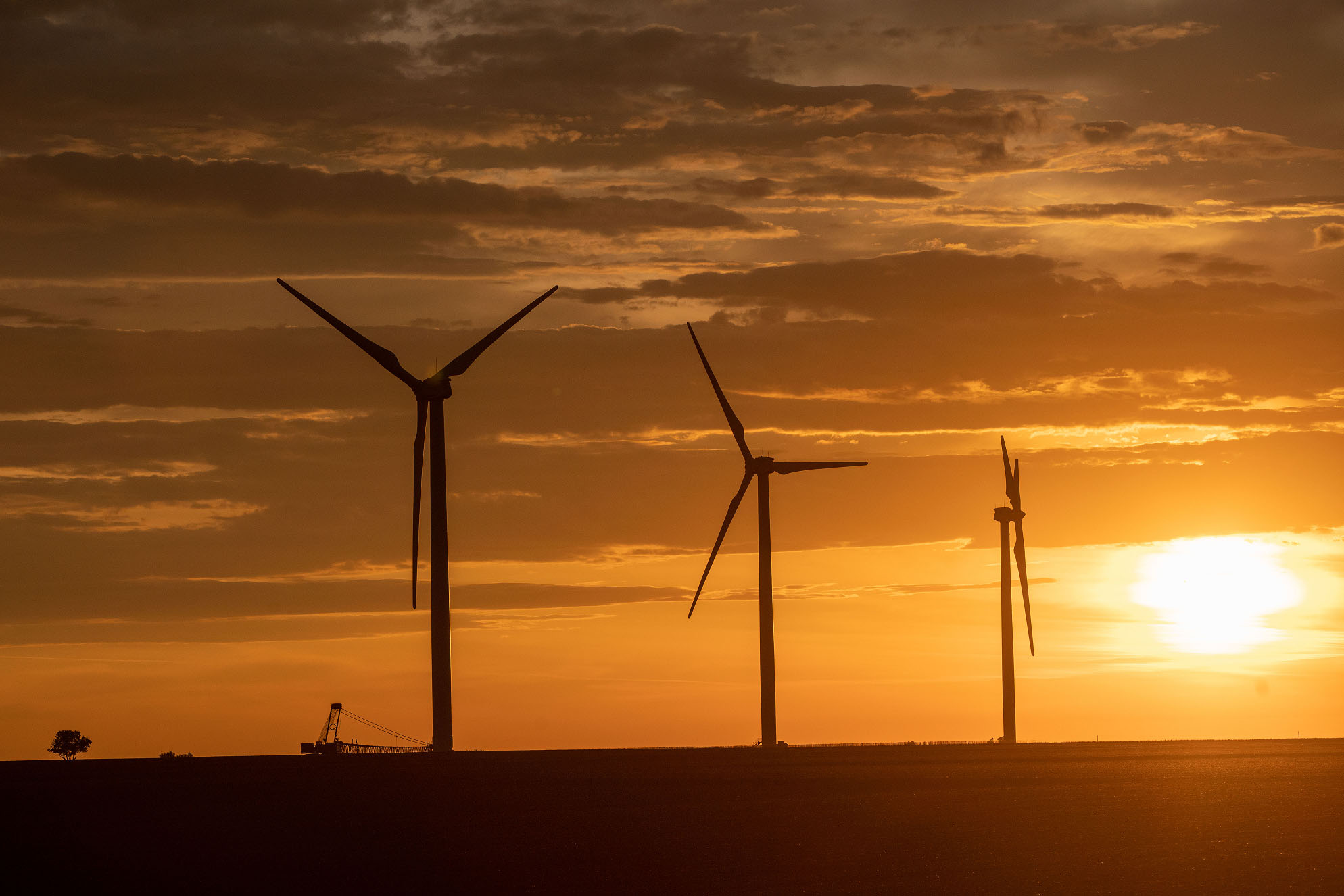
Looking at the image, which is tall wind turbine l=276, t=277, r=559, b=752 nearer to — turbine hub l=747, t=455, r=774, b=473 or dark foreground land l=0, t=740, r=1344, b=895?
dark foreground land l=0, t=740, r=1344, b=895

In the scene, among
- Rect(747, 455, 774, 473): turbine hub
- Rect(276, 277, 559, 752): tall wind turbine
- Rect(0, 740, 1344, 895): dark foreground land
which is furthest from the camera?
Rect(747, 455, 774, 473): turbine hub

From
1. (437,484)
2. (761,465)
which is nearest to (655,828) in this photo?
(437,484)

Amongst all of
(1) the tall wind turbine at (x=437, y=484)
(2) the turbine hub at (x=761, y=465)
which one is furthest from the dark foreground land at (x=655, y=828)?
(2) the turbine hub at (x=761, y=465)

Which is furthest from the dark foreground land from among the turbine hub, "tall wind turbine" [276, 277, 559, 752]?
the turbine hub

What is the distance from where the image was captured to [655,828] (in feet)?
189

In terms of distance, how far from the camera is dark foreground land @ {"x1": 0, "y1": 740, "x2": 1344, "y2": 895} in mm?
45000

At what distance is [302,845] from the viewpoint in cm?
5097

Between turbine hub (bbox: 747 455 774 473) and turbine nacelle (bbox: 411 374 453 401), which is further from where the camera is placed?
turbine hub (bbox: 747 455 774 473)

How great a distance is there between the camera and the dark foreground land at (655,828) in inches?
1772

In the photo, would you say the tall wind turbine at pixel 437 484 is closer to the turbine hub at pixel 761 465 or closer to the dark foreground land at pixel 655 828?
the dark foreground land at pixel 655 828

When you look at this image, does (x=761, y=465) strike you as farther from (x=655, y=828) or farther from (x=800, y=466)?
(x=655, y=828)

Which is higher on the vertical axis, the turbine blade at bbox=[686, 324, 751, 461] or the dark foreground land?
the turbine blade at bbox=[686, 324, 751, 461]

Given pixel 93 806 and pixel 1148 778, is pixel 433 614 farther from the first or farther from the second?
pixel 1148 778

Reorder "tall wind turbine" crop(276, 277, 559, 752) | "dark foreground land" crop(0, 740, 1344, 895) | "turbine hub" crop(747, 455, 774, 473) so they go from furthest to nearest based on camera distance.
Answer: "turbine hub" crop(747, 455, 774, 473)
"tall wind turbine" crop(276, 277, 559, 752)
"dark foreground land" crop(0, 740, 1344, 895)
